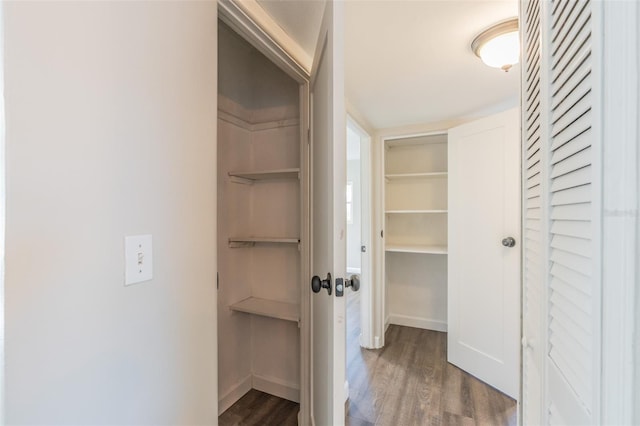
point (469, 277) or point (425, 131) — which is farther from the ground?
point (425, 131)

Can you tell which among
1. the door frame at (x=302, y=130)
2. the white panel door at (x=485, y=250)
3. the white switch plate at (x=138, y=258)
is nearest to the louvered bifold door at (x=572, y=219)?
the white switch plate at (x=138, y=258)

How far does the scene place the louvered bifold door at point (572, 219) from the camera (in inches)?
16.7

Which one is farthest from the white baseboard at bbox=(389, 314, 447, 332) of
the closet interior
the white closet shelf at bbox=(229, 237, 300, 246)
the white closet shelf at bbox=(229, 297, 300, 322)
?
the white closet shelf at bbox=(229, 237, 300, 246)

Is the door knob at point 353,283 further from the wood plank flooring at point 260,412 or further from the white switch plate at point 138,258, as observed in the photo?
the wood plank flooring at point 260,412

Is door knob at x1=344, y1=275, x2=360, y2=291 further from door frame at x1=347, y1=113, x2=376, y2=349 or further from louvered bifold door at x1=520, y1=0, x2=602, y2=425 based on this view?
door frame at x1=347, y1=113, x2=376, y2=349

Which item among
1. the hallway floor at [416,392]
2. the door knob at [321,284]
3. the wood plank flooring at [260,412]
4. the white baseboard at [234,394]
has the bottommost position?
the hallway floor at [416,392]

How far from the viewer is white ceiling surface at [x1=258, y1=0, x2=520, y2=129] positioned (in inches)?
47.4

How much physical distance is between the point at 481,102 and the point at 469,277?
1.43 metres

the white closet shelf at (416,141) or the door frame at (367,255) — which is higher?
the white closet shelf at (416,141)

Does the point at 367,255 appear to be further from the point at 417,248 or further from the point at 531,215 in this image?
the point at 531,215

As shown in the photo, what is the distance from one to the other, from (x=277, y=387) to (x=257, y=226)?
3.74 ft

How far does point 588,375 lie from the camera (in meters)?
0.48

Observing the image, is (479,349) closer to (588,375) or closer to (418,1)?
(588,375)

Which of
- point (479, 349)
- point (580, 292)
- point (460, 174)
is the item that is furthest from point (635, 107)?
point (479, 349)
